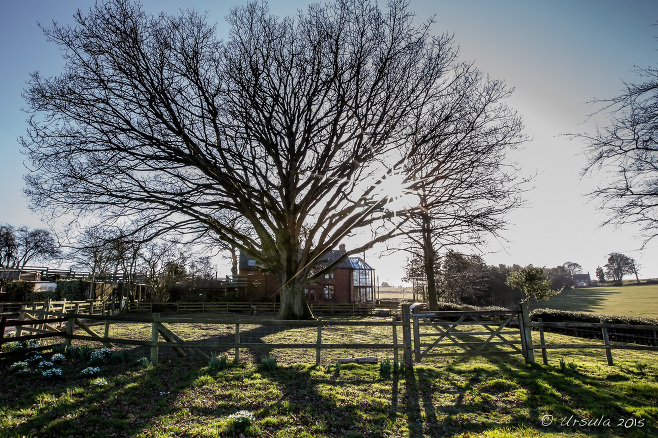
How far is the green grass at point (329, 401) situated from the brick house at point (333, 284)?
93.3 ft

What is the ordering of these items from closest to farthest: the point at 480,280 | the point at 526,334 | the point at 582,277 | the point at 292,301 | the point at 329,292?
the point at 526,334
the point at 292,301
the point at 480,280
the point at 329,292
the point at 582,277

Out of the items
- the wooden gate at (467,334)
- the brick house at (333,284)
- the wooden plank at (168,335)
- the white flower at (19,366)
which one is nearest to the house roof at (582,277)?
the brick house at (333,284)

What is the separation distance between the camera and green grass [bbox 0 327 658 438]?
190 inches

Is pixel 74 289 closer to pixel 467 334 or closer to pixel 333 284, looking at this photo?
pixel 333 284

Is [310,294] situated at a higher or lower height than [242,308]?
higher

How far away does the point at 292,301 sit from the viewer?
18125mm

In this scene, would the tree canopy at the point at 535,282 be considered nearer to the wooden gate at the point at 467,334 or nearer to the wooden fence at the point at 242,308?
the wooden fence at the point at 242,308

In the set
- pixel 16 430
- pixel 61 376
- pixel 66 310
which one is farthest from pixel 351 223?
pixel 66 310

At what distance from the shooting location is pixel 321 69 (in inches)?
546

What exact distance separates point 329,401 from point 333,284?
34.7 meters

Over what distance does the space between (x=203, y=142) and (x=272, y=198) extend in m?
4.20

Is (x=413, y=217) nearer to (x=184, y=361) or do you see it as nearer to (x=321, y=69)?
(x=321, y=69)

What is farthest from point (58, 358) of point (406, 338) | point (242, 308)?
point (242, 308)

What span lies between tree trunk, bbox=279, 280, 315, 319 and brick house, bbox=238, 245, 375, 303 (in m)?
17.6
